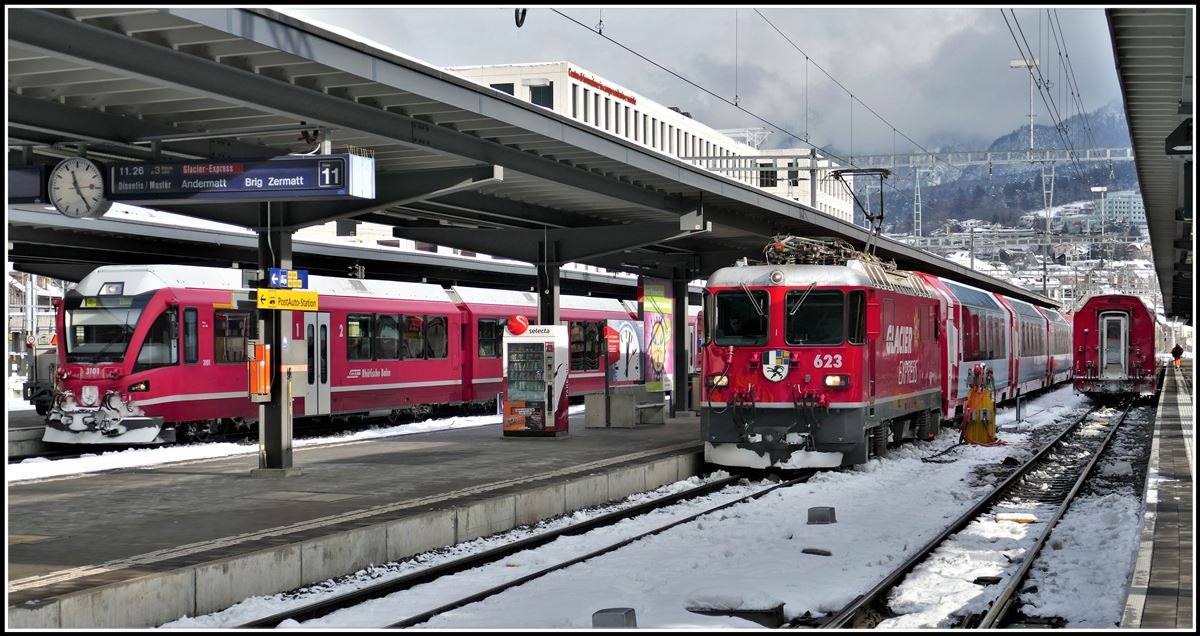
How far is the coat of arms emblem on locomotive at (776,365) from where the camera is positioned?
16281mm

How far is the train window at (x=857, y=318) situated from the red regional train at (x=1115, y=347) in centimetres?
2147

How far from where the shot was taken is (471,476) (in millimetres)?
14359

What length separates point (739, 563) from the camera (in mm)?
10445

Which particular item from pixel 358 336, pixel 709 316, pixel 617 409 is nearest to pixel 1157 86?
pixel 709 316

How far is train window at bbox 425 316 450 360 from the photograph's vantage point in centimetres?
2523

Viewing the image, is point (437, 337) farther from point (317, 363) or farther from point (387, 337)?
point (317, 363)

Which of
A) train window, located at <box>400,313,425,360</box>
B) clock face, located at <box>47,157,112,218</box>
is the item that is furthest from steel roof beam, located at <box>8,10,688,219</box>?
train window, located at <box>400,313,425,360</box>

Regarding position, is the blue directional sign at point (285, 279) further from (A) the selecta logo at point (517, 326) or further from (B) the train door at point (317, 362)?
(B) the train door at point (317, 362)

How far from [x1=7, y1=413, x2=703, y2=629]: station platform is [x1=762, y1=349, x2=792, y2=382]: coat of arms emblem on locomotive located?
176 cm

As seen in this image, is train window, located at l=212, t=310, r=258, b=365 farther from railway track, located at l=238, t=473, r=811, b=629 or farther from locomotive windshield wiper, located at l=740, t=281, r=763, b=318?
railway track, located at l=238, t=473, r=811, b=629

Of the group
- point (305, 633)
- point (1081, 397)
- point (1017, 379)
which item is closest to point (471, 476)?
point (305, 633)

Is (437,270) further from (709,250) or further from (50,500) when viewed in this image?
(50,500)

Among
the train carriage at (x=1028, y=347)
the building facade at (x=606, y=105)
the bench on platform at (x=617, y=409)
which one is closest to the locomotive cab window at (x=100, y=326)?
the bench on platform at (x=617, y=409)

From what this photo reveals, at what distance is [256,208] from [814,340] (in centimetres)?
739
